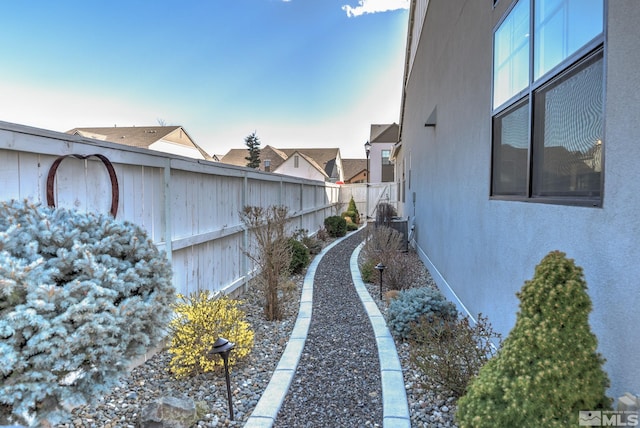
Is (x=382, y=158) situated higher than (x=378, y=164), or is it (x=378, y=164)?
(x=382, y=158)

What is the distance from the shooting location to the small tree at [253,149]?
4234 centimetres

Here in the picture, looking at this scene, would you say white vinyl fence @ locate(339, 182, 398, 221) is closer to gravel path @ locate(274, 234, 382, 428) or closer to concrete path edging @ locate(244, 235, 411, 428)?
gravel path @ locate(274, 234, 382, 428)

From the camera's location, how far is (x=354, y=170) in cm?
4462

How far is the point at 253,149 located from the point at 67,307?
140 feet

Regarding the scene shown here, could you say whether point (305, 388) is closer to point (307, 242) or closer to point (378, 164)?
point (307, 242)

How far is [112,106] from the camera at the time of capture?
77.2ft

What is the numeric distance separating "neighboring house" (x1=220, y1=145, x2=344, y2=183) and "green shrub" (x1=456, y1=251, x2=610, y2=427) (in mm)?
34177

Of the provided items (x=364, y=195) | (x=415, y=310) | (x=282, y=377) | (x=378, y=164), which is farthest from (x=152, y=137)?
(x=282, y=377)

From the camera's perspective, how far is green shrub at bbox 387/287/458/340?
158 inches

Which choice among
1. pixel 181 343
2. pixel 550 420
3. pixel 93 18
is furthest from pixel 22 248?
pixel 93 18

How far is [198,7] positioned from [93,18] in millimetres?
3757

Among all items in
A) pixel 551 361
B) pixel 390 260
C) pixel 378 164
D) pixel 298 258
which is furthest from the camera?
pixel 378 164

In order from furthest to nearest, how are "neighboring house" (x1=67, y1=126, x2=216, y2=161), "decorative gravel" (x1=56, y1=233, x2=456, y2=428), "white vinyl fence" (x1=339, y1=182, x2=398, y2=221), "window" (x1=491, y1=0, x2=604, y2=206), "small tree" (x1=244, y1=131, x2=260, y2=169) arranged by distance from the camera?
1. "small tree" (x1=244, y1=131, x2=260, y2=169)
2. "neighboring house" (x1=67, y1=126, x2=216, y2=161)
3. "white vinyl fence" (x1=339, y1=182, x2=398, y2=221)
4. "decorative gravel" (x1=56, y1=233, x2=456, y2=428)
5. "window" (x1=491, y1=0, x2=604, y2=206)

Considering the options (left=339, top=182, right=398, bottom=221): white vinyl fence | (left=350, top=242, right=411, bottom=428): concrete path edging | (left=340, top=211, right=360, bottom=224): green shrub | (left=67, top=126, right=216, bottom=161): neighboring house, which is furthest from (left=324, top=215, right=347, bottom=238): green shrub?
(left=67, top=126, right=216, bottom=161): neighboring house
